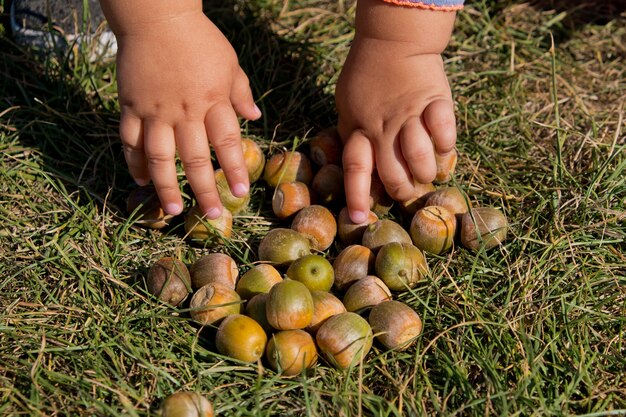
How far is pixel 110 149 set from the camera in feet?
11.3

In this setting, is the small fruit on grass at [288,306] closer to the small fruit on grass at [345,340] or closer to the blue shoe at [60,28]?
the small fruit on grass at [345,340]

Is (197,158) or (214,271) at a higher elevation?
(197,158)

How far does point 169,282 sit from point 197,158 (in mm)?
523

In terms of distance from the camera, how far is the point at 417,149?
2.92m

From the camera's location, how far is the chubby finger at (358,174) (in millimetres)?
2998

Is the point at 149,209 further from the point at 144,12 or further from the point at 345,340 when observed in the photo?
the point at 345,340

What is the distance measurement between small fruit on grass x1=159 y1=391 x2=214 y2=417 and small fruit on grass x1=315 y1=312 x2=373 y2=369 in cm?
47

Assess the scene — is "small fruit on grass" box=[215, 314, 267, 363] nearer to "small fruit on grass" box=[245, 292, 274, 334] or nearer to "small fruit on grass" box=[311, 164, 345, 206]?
"small fruit on grass" box=[245, 292, 274, 334]

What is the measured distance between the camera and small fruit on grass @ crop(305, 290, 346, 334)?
2590 mm

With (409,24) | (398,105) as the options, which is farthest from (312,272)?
(409,24)

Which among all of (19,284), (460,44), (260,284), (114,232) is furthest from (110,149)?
(460,44)

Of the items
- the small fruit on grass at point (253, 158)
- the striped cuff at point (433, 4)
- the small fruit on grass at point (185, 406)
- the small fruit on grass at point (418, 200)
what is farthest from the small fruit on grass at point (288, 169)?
the small fruit on grass at point (185, 406)

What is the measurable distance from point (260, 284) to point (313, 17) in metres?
2.24

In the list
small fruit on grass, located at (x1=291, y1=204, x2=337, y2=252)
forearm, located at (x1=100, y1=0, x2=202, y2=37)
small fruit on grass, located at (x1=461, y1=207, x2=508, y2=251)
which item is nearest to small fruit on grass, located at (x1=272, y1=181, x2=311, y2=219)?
small fruit on grass, located at (x1=291, y1=204, x2=337, y2=252)
